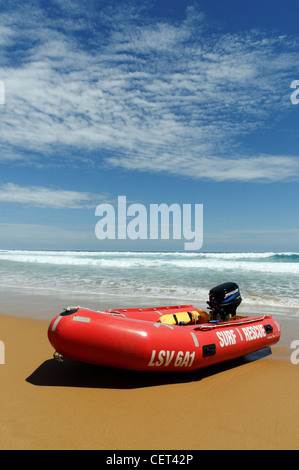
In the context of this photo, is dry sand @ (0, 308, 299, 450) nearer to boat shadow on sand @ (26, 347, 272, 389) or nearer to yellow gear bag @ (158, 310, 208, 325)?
boat shadow on sand @ (26, 347, 272, 389)

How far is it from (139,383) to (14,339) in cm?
266

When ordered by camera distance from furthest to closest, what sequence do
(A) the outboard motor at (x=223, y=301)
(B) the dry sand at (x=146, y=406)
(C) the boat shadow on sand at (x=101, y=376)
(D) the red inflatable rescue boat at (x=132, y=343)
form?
(A) the outboard motor at (x=223, y=301)
(C) the boat shadow on sand at (x=101, y=376)
(D) the red inflatable rescue boat at (x=132, y=343)
(B) the dry sand at (x=146, y=406)

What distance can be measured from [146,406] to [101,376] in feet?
2.83

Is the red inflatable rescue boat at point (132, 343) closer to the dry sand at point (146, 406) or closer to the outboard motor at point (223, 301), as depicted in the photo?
the dry sand at point (146, 406)

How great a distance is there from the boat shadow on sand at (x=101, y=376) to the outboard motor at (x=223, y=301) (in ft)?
3.40

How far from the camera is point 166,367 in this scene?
3.77 meters

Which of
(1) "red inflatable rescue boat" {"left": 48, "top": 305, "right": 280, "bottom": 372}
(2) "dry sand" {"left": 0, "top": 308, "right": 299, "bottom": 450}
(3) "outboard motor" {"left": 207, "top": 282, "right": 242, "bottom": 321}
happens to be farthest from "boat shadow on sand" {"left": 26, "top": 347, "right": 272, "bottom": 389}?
(3) "outboard motor" {"left": 207, "top": 282, "right": 242, "bottom": 321}

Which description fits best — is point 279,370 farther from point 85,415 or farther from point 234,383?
point 85,415

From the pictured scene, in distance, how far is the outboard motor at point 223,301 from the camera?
5.26m

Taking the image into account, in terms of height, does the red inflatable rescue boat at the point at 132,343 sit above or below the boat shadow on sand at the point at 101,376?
above

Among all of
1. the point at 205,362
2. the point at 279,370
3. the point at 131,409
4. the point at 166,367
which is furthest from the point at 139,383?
the point at 279,370

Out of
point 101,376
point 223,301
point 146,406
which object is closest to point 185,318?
point 223,301

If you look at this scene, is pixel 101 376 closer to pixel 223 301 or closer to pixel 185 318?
pixel 185 318

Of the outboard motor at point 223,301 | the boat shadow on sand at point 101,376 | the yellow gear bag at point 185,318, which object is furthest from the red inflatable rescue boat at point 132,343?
the yellow gear bag at point 185,318
